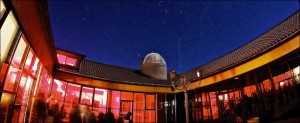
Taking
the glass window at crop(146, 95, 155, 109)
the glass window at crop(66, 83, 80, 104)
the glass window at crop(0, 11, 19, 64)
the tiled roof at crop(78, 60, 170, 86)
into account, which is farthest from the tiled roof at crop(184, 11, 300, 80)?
the glass window at crop(0, 11, 19, 64)

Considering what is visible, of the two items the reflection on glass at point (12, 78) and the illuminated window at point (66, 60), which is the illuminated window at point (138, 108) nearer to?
the illuminated window at point (66, 60)

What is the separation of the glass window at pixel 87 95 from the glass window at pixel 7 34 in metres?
9.82

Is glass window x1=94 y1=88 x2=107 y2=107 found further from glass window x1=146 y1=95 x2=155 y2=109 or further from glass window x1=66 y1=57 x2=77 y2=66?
glass window x1=146 y1=95 x2=155 y2=109

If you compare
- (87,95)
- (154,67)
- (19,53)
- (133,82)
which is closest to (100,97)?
(87,95)

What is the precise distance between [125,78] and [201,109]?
21.9ft

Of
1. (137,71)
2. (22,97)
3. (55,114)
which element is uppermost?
(137,71)

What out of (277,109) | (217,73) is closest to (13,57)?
(277,109)

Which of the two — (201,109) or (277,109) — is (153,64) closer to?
(201,109)

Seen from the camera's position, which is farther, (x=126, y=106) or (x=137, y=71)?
(x=137, y=71)

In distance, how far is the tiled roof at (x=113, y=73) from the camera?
15659mm

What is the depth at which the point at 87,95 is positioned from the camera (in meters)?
14.5

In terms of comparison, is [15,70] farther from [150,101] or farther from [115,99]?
[150,101]

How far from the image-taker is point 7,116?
5.80 metres

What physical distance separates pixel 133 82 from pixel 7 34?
39.3 ft
